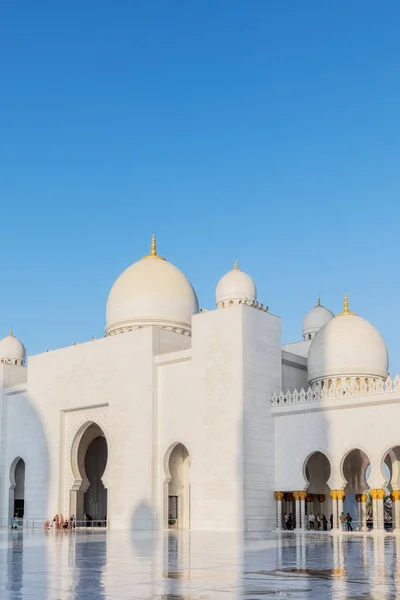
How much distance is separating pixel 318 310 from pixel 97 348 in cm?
907

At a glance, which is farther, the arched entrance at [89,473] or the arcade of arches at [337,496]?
the arched entrance at [89,473]

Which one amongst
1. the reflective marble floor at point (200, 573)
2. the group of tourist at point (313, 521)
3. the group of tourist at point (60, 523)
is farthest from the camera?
the group of tourist at point (60, 523)

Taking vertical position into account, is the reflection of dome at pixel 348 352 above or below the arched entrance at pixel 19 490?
above

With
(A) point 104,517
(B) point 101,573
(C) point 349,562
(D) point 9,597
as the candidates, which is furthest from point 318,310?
(D) point 9,597

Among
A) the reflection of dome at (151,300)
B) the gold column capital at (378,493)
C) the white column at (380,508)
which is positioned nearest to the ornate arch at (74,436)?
the reflection of dome at (151,300)

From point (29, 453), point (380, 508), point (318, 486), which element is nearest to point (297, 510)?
point (318, 486)

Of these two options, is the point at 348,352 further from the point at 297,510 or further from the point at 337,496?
the point at 297,510

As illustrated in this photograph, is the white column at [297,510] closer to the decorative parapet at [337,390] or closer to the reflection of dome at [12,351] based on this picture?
the decorative parapet at [337,390]

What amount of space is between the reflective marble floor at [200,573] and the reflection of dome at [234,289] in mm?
12310

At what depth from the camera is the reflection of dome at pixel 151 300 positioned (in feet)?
82.2

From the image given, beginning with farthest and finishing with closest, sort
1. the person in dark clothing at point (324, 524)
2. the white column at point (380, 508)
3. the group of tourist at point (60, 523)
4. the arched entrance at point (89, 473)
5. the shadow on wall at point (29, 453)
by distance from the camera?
the shadow on wall at point (29, 453) → the arched entrance at point (89, 473) → the group of tourist at point (60, 523) → the person in dark clothing at point (324, 524) → the white column at point (380, 508)

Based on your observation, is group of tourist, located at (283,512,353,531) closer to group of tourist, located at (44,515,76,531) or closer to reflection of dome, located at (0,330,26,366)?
group of tourist, located at (44,515,76,531)

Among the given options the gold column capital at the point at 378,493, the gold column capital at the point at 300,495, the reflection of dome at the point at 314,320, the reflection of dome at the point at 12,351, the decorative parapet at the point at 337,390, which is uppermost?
the reflection of dome at the point at 314,320

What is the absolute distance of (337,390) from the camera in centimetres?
2020
